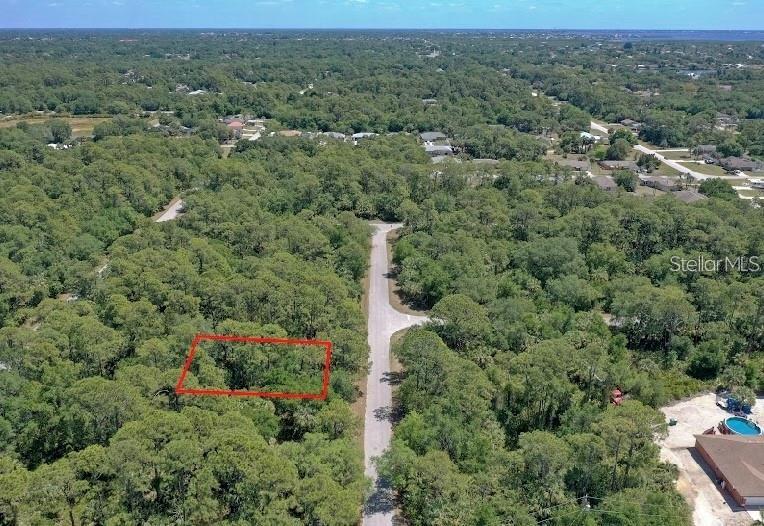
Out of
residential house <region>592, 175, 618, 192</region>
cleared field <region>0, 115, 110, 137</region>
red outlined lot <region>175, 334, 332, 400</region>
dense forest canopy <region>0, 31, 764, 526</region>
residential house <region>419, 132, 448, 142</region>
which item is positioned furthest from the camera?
cleared field <region>0, 115, 110, 137</region>

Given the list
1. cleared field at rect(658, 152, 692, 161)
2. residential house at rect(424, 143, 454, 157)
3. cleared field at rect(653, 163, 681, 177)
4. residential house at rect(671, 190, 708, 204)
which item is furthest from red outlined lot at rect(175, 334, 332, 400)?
cleared field at rect(658, 152, 692, 161)

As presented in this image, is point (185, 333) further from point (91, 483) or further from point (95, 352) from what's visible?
point (91, 483)

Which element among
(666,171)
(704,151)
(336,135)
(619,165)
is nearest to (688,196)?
(619,165)

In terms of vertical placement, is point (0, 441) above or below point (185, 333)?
below

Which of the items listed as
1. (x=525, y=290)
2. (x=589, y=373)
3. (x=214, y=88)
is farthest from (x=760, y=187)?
(x=214, y=88)

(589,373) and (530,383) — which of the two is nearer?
(530,383)

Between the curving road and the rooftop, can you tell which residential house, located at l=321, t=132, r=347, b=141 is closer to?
the curving road

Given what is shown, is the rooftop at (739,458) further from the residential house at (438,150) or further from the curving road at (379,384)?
the residential house at (438,150)
